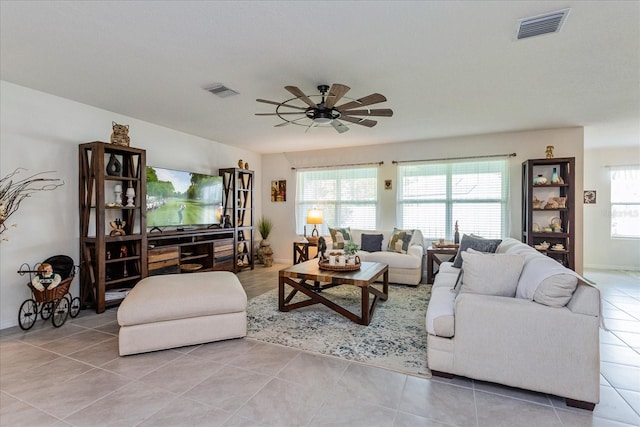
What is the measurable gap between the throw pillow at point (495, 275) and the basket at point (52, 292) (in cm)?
380

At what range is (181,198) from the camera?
4816 mm

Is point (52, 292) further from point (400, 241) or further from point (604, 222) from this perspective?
point (604, 222)

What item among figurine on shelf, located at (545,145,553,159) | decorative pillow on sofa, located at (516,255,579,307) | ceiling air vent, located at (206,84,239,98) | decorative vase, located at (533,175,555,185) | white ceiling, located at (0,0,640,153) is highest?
white ceiling, located at (0,0,640,153)

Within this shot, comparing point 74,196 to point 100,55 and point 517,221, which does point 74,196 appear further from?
point 517,221

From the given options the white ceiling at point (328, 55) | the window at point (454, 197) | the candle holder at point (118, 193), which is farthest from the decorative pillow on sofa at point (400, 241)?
the candle holder at point (118, 193)

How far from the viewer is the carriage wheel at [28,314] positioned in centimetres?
313

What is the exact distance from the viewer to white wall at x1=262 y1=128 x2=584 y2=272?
4898mm

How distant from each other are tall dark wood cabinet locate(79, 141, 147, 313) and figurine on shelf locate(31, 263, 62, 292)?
0.45 m

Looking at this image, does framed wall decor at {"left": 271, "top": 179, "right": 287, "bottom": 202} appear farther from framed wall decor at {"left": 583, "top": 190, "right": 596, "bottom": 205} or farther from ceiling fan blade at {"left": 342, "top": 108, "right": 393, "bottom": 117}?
framed wall decor at {"left": 583, "top": 190, "right": 596, "bottom": 205}

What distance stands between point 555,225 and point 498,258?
11.2ft

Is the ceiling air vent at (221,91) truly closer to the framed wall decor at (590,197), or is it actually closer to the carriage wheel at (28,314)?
the carriage wheel at (28,314)

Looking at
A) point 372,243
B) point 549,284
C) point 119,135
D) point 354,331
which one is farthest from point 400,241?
point 119,135

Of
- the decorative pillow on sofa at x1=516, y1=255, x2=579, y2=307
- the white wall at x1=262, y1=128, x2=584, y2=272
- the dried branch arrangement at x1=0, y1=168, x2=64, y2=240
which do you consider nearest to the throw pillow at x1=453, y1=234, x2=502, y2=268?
the decorative pillow on sofa at x1=516, y1=255, x2=579, y2=307

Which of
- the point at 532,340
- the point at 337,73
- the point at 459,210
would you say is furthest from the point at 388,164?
the point at 532,340
